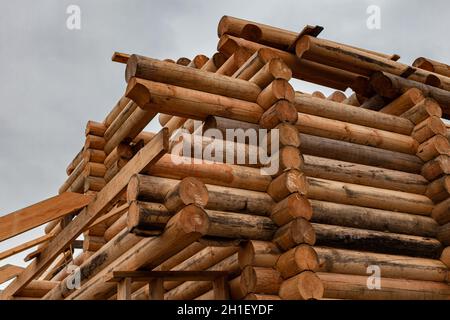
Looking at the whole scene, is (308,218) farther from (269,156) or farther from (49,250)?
(49,250)

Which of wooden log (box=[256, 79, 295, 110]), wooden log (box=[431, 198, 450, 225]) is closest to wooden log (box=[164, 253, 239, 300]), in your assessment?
wooden log (box=[256, 79, 295, 110])

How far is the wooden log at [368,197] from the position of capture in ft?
30.9

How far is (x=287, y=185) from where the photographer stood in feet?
28.9

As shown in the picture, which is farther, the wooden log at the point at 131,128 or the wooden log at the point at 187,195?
the wooden log at the point at 131,128

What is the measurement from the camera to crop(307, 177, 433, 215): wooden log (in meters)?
9.41

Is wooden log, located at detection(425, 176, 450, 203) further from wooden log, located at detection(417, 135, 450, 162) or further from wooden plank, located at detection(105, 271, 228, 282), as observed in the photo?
wooden plank, located at detection(105, 271, 228, 282)

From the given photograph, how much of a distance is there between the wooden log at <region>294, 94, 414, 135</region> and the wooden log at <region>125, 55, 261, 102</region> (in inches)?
33.6


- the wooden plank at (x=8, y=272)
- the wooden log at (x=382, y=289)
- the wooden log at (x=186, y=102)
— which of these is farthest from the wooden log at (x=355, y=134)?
the wooden plank at (x=8, y=272)

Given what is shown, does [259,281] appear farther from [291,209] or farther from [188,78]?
[188,78]

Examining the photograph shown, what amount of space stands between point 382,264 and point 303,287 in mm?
1747

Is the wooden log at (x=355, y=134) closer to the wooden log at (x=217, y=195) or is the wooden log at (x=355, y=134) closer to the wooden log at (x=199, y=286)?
the wooden log at (x=217, y=195)

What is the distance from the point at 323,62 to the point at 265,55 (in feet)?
4.60

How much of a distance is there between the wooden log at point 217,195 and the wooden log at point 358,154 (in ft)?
4.37
